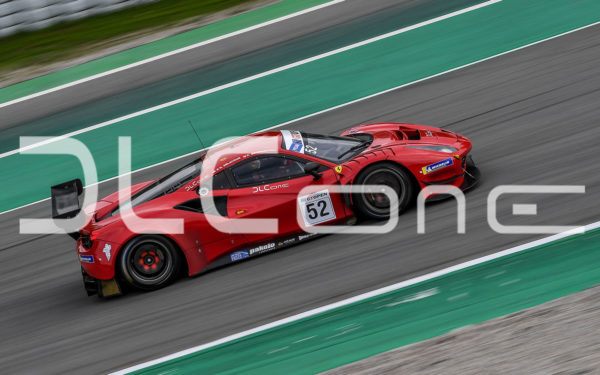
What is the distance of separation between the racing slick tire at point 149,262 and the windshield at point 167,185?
20.6 inches

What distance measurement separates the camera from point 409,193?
8453 millimetres

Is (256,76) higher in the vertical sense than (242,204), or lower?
higher

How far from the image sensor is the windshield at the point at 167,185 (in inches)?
335

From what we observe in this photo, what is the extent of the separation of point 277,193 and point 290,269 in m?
0.86

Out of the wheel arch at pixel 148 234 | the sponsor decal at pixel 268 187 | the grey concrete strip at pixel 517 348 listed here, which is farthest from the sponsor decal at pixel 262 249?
the grey concrete strip at pixel 517 348

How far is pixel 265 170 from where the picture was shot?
27.4 ft

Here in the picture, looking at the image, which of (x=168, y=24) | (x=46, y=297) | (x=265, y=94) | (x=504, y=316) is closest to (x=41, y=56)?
(x=168, y=24)

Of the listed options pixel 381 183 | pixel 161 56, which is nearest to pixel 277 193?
pixel 381 183

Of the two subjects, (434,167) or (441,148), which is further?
(441,148)

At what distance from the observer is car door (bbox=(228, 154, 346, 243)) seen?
828 centimetres

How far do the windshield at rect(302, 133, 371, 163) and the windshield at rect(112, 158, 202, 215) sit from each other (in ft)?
4.28

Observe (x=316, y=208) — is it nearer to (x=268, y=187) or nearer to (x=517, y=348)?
(x=268, y=187)

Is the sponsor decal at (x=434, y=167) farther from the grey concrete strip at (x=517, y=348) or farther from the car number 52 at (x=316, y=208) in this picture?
the grey concrete strip at (x=517, y=348)

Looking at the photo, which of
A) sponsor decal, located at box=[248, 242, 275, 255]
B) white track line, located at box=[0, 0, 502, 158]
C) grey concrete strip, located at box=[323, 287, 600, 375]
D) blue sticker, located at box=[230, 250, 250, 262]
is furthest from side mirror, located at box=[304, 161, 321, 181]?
white track line, located at box=[0, 0, 502, 158]
